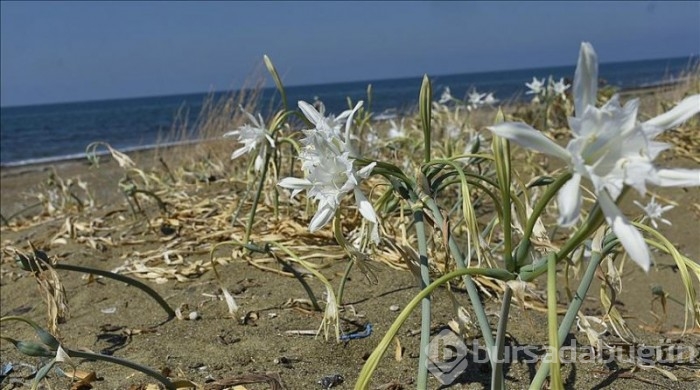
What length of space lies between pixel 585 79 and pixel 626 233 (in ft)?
0.54

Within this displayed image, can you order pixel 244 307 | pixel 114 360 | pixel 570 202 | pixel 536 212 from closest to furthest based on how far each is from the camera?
pixel 570 202, pixel 536 212, pixel 114 360, pixel 244 307

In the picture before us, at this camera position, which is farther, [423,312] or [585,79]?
[423,312]

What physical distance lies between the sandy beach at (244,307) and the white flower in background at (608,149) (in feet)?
2.31

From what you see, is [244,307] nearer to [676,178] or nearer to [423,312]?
[423,312]

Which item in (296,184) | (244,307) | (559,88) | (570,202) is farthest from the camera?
(559,88)

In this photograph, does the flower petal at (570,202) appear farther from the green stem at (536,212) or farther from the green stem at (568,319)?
the green stem at (568,319)

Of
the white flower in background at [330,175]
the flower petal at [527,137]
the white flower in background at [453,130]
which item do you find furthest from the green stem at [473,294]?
the white flower in background at [453,130]

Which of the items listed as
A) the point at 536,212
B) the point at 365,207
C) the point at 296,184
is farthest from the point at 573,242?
the point at 296,184

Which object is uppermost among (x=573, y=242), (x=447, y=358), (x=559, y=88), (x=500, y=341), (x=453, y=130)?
(x=559, y=88)

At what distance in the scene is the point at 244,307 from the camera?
72.6 inches

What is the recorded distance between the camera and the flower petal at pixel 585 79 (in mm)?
684

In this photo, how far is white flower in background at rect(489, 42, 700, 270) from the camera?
2.10ft

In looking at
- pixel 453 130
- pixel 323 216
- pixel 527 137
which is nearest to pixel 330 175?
pixel 323 216

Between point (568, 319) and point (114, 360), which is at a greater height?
point (568, 319)
